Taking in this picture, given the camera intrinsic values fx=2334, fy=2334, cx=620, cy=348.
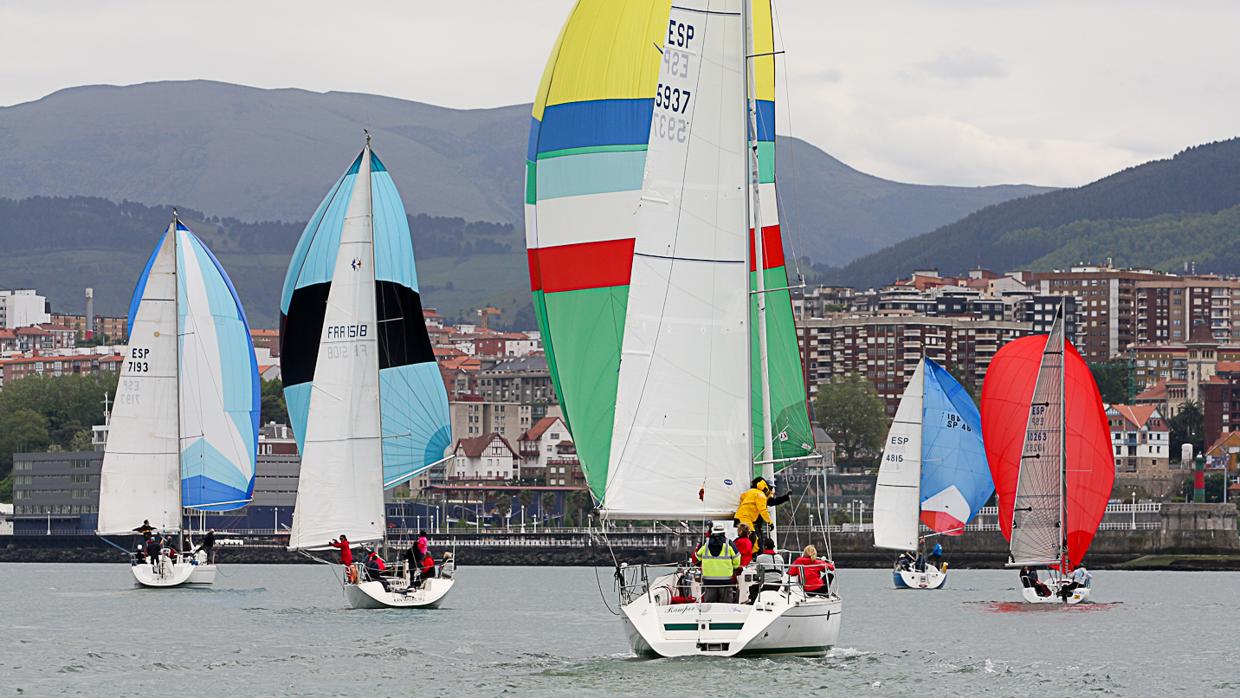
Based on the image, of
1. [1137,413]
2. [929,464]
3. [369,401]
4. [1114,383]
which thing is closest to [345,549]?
Result: [369,401]

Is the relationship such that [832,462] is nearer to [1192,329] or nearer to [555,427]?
[555,427]

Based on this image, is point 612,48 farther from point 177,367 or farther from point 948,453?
point 948,453

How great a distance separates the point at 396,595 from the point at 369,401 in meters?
3.16

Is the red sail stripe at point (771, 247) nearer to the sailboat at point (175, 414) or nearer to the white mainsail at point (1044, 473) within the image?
the white mainsail at point (1044, 473)

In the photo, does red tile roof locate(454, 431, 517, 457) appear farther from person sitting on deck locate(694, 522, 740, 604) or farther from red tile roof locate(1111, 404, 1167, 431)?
person sitting on deck locate(694, 522, 740, 604)

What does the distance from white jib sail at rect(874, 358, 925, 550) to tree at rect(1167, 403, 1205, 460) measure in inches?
2733

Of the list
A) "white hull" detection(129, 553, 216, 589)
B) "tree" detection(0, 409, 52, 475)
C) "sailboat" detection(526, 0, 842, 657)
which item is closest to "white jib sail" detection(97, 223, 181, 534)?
"white hull" detection(129, 553, 216, 589)

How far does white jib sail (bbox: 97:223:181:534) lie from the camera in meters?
42.4

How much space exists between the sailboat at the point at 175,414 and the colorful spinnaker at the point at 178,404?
0.06ft

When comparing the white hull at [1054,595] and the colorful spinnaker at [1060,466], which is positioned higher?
the colorful spinnaker at [1060,466]

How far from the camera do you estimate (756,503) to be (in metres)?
21.5

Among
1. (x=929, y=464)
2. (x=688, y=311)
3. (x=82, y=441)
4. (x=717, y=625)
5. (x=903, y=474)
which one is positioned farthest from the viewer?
(x=82, y=441)

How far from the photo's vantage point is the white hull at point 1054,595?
4112cm

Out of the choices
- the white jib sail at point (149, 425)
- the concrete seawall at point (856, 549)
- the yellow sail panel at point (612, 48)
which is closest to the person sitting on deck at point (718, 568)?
the yellow sail panel at point (612, 48)
